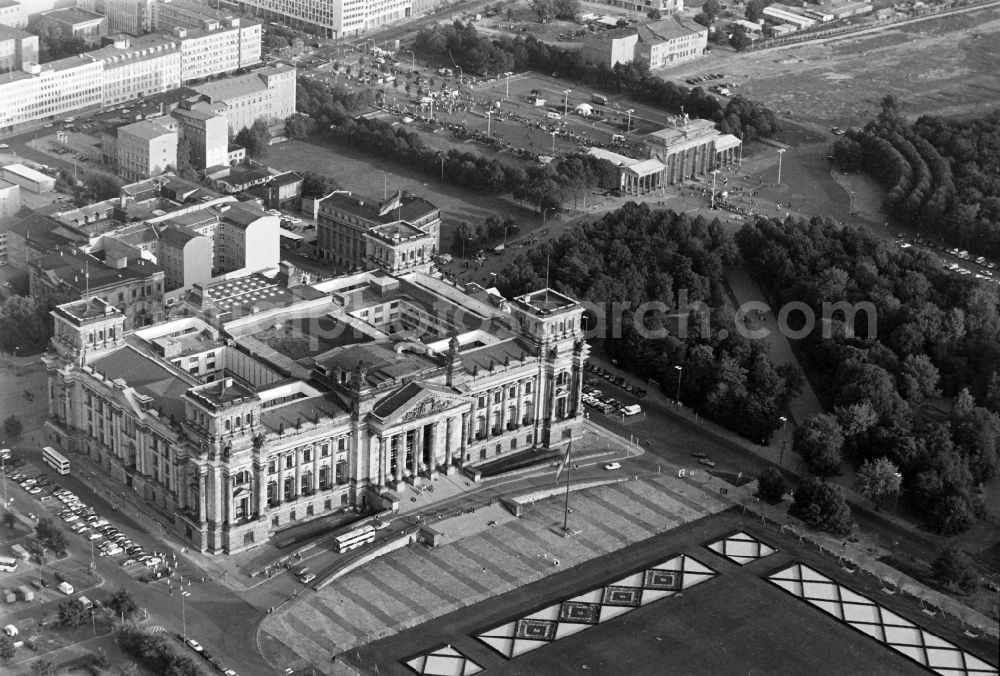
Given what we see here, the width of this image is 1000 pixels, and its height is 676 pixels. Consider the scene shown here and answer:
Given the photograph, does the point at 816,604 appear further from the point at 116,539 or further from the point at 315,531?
the point at 116,539

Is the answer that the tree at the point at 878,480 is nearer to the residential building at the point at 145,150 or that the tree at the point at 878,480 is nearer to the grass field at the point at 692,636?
the grass field at the point at 692,636

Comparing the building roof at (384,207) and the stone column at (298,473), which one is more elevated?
the building roof at (384,207)

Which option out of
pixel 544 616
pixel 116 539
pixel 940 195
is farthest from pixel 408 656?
pixel 940 195

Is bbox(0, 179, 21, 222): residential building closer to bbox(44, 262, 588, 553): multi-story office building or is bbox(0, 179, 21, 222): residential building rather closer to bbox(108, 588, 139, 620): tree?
bbox(44, 262, 588, 553): multi-story office building

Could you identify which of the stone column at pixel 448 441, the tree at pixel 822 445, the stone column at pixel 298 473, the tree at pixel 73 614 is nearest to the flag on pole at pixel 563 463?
the stone column at pixel 448 441

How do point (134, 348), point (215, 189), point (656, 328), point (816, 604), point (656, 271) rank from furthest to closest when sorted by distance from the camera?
point (215, 189) → point (656, 271) → point (656, 328) → point (134, 348) → point (816, 604)

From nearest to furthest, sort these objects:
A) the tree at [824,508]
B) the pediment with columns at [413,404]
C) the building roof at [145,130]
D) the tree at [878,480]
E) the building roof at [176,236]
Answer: the pediment with columns at [413,404], the tree at [824,508], the tree at [878,480], the building roof at [176,236], the building roof at [145,130]

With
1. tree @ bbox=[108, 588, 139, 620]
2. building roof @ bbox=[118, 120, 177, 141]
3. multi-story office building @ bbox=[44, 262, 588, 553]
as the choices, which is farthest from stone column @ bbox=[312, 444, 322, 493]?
building roof @ bbox=[118, 120, 177, 141]
